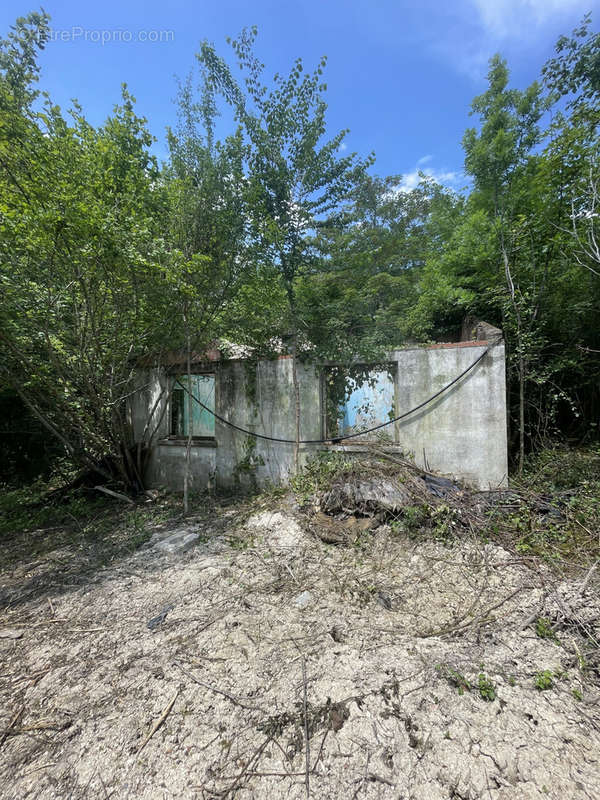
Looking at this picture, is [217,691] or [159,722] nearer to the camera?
[159,722]

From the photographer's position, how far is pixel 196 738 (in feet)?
5.57

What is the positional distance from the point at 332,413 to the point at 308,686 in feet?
12.7

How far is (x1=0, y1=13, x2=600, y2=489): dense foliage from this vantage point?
3.73 metres

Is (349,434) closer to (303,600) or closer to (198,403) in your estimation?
(303,600)

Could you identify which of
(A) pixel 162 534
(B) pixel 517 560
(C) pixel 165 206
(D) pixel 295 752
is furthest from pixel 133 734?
(C) pixel 165 206

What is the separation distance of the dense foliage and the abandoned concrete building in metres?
0.56

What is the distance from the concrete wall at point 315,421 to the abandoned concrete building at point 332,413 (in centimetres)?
1

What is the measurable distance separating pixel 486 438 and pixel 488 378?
33.6 inches

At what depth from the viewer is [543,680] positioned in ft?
6.13

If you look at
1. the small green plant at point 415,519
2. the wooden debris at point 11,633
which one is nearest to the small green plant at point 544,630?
the small green plant at point 415,519

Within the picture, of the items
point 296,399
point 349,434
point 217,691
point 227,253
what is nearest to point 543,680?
point 217,691

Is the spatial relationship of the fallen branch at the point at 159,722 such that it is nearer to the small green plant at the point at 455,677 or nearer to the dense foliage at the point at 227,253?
the small green plant at the point at 455,677

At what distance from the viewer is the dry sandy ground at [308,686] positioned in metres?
1.49

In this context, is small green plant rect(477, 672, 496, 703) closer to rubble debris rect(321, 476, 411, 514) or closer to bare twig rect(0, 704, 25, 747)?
rubble debris rect(321, 476, 411, 514)
